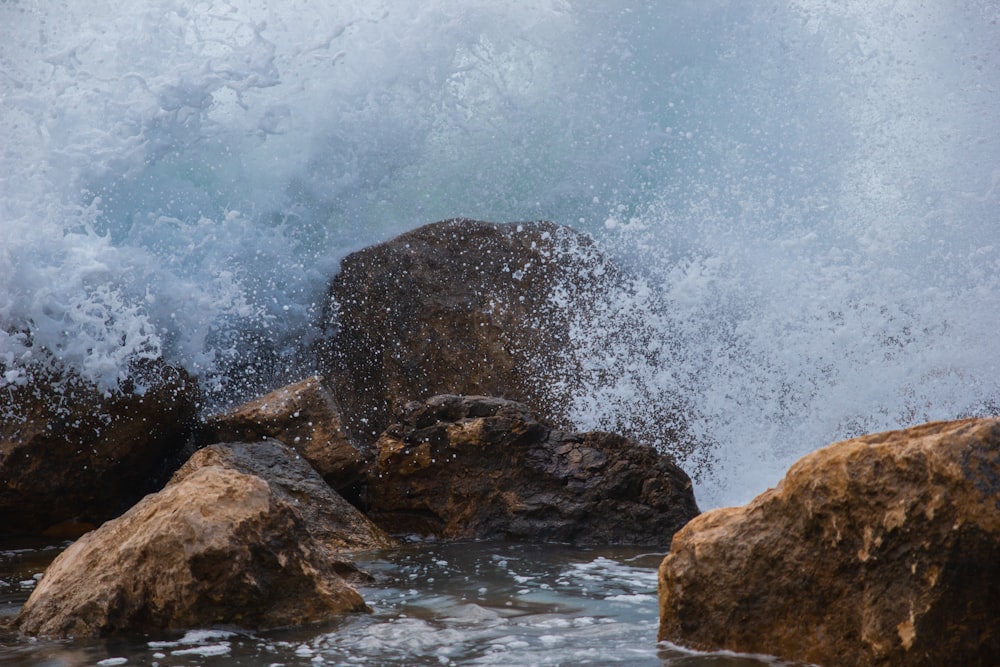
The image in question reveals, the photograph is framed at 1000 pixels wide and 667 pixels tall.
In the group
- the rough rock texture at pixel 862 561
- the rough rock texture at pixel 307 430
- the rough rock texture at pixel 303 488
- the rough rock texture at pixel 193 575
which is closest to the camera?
the rough rock texture at pixel 862 561

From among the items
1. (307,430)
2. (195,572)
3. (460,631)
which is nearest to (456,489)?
(307,430)

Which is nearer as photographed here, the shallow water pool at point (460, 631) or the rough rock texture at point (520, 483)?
the shallow water pool at point (460, 631)

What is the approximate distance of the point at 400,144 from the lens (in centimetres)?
1000

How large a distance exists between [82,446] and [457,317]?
2.88 metres

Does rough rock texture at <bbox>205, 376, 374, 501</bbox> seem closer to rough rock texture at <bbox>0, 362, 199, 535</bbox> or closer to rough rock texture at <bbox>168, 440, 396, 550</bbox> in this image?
rough rock texture at <bbox>168, 440, 396, 550</bbox>

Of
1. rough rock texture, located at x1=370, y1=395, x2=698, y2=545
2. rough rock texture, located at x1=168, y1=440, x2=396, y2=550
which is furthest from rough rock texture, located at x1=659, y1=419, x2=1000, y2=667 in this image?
rough rock texture, located at x1=168, y1=440, x2=396, y2=550

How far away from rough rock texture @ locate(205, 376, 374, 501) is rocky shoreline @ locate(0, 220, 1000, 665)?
13 millimetres

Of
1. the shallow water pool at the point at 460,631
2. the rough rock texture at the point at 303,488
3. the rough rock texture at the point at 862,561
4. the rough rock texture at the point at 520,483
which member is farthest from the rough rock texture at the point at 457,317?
the rough rock texture at the point at 862,561

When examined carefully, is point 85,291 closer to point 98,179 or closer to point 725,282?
point 98,179

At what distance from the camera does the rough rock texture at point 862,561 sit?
98.7 inches

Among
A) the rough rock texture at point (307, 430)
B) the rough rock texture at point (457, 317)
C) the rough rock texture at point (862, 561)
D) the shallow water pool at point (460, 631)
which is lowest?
the shallow water pool at point (460, 631)

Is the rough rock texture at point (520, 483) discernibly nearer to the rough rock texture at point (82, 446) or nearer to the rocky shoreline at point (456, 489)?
the rocky shoreline at point (456, 489)

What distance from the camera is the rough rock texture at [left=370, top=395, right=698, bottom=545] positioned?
18.2 feet

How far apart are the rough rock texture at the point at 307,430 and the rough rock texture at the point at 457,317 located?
4.66 feet
